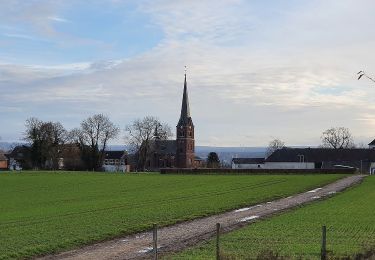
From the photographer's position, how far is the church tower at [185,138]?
589 feet

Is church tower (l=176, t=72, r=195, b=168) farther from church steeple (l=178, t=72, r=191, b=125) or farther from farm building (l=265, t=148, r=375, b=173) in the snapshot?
farm building (l=265, t=148, r=375, b=173)

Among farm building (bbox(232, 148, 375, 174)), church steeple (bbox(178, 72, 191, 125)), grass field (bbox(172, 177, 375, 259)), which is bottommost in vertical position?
grass field (bbox(172, 177, 375, 259))

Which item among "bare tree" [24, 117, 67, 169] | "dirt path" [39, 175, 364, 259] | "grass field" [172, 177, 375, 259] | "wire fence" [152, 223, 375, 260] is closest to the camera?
"wire fence" [152, 223, 375, 260]

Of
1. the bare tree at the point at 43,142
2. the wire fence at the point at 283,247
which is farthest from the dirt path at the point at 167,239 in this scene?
the bare tree at the point at 43,142

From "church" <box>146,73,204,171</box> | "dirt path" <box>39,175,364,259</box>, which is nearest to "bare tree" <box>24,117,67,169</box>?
"church" <box>146,73,204,171</box>

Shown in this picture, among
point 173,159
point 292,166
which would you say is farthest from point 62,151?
point 292,166

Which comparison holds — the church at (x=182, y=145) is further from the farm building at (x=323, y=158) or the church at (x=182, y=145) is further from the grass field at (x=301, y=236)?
the grass field at (x=301, y=236)

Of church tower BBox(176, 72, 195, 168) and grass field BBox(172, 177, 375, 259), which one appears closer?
grass field BBox(172, 177, 375, 259)

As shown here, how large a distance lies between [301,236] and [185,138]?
15912 centimetres

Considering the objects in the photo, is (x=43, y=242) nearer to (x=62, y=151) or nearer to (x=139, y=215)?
(x=139, y=215)

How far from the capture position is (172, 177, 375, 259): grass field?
18391mm

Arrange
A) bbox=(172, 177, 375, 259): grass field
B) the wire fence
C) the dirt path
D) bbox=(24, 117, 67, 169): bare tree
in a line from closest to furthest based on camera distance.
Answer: the wire fence → bbox=(172, 177, 375, 259): grass field → the dirt path → bbox=(24, 117, 67, 169): bare tree

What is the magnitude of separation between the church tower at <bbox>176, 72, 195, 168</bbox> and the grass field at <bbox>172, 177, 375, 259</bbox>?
14316cm

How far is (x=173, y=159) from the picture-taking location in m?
196
